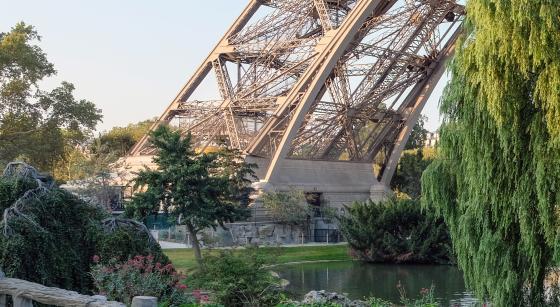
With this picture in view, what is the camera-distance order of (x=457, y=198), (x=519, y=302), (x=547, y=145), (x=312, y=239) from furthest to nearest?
1. (x=312, y=239)
2. (x=457, y=198)
3. (x=519, y=302)
4. (x=547, y=145)

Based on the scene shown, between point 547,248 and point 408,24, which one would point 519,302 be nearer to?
point 547,248

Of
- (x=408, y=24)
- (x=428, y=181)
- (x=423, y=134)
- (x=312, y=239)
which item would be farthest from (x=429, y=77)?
(x=428, y=181)

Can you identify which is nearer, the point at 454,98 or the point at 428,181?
the point at 454,98

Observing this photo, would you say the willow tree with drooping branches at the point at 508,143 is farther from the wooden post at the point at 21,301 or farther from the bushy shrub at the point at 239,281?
the wooden post at the point at 21,301

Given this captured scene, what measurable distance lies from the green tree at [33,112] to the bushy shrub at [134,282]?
20.7 metres

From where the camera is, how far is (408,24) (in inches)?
1335

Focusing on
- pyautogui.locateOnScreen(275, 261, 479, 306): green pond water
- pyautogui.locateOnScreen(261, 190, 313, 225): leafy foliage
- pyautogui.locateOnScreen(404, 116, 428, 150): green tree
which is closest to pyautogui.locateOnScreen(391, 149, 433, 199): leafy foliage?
pyautogui.locateOnScreen(404, 116, 428, 150): green tree

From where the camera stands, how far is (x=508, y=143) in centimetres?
988

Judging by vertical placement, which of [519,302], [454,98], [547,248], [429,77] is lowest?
[519,302]

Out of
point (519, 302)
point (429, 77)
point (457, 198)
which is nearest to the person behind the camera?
point (519, 302)

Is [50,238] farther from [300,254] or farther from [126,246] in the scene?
[300,254]

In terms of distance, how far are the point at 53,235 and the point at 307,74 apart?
22.4m

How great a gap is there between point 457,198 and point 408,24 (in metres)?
23.7

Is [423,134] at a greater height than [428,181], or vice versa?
[423,134]
